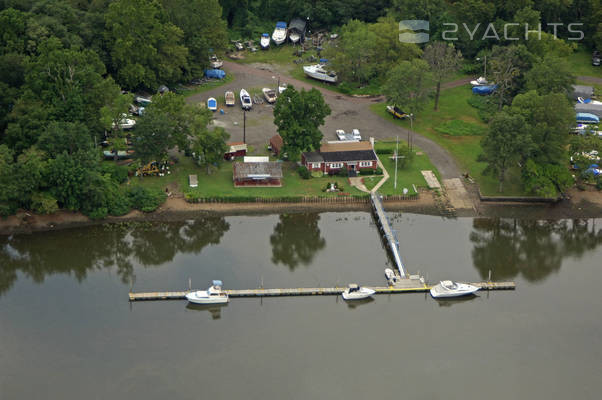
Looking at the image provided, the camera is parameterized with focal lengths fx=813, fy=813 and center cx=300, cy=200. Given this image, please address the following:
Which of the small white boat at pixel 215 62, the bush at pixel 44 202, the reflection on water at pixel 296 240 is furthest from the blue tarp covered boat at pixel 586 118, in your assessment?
the bush at pixel 44 202

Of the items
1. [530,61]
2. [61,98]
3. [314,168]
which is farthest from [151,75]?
[530,61]

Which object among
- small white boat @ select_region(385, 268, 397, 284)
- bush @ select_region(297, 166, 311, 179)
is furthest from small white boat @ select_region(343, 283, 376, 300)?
bush @ select_region(297, 166, 311, 179)

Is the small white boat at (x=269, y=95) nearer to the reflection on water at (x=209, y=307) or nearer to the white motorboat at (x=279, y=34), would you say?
the white motorboat at (x=279, y=34)

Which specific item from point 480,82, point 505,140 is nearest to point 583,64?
point 480,82

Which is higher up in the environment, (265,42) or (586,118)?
(265,42)

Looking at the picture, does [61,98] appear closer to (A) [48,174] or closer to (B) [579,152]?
(A) [48,174]

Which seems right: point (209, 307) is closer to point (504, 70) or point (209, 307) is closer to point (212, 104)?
point (212, 104)

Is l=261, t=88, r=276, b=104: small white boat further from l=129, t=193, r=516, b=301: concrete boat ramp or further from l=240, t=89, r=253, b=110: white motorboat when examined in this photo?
l=129, t=193, r=516, b=301: concrete boat ramp
